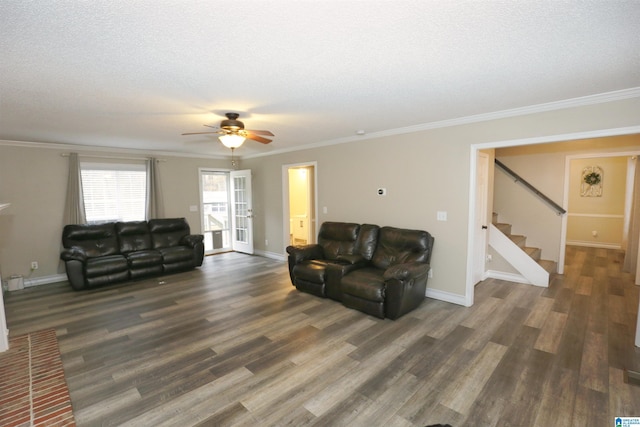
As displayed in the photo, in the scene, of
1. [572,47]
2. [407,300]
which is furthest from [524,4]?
[407,300]

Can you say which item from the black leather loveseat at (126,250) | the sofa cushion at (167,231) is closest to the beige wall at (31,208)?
the black leather loveseat at (126,250)

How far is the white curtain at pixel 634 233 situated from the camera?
4.86 meters

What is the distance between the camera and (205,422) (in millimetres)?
2004

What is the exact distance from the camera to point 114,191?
19.3 ft

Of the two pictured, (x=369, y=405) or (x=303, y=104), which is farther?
(x=303, y=104)

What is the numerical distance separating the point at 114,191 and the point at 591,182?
10.9m

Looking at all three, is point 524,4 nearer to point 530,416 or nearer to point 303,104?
point 303,104

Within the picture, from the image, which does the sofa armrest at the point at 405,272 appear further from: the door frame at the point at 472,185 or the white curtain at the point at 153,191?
the white curtain at the point at 153,191

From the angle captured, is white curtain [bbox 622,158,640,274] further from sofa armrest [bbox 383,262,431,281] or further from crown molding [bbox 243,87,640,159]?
sofa armrest [bbox 383,262,431,281]

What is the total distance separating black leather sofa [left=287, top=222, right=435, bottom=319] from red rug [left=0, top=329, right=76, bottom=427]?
281cm

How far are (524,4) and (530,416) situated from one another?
2.58m

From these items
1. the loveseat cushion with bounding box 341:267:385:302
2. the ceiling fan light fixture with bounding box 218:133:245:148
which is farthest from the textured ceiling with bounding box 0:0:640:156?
the loveseat cushion with bounding box 341:267:385:302

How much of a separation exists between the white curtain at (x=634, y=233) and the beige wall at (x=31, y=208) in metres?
9.75

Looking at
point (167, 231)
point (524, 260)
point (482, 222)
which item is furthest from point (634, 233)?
point (167, 231)
